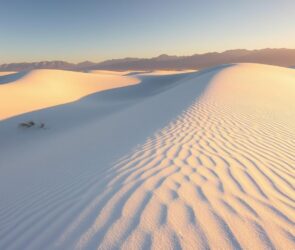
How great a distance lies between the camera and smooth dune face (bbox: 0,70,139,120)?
1447 centimetres

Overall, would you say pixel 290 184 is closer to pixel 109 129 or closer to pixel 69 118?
pixel 109 129

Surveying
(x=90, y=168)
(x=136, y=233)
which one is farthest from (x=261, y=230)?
(x=90, y=168)

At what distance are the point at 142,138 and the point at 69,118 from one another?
26.1 feet

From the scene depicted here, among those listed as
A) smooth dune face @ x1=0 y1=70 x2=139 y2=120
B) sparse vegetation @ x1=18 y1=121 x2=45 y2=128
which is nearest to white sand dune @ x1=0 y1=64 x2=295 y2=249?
sparse vegetation @ x1=18 y1=121 x2=45 y2=128

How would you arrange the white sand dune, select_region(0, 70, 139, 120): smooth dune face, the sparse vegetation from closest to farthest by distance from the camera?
the white sand dune
the sparse vegetation
select_region(0, 70, 139, 120): smooth dune face

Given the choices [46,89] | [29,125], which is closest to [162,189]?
[29,125]

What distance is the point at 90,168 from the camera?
422cm

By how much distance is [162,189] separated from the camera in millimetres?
2865

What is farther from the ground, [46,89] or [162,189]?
[162,189]

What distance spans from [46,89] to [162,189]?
1983cm

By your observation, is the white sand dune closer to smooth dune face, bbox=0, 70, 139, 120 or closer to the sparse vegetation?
the sparse vegetation

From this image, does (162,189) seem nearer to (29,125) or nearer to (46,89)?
(29,125)

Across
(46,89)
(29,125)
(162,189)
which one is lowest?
(46,89)

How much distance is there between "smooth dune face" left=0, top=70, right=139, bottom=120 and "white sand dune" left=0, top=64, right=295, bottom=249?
839cm
